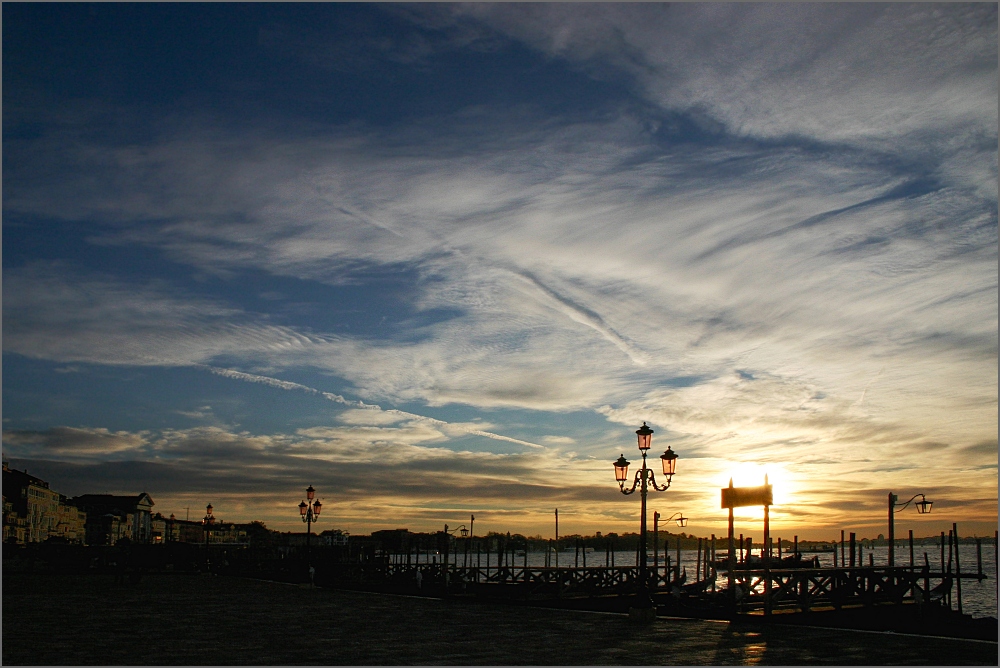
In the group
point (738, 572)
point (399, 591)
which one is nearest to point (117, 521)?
point (399, 591)

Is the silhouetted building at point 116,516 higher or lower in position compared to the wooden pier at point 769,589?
lower

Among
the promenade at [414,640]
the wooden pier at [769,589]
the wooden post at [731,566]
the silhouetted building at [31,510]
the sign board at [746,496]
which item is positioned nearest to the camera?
the promenade at [414,640]

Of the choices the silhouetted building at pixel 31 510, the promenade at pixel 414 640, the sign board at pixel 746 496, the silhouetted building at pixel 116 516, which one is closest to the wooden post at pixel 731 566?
the sign board at pixel 746 496

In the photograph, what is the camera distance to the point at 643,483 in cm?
2292

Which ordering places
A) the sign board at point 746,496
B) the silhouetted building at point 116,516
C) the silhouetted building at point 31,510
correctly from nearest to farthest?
the sign board at point 746,496 < the silhouetted building at point 31,510 < the silhouetted building at point 116,516

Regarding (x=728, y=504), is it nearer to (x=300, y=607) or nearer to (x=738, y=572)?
(x=738, y=572)

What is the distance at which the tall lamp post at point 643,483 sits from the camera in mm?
21281

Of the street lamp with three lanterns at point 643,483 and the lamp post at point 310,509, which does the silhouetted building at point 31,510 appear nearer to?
the lamp post at point 310,509

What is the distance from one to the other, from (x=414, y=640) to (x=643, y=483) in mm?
8484

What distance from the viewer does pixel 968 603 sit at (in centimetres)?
6222

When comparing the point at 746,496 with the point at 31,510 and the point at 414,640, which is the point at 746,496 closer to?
the point at 414,640

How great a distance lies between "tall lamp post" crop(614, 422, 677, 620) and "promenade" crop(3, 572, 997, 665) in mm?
653

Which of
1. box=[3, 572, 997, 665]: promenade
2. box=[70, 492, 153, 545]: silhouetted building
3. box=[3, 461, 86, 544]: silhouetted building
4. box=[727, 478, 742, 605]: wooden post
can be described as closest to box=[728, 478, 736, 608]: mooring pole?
box=[727, 478, 742, 605]: wooden post

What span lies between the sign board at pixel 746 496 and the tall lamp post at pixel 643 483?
5.97ft
